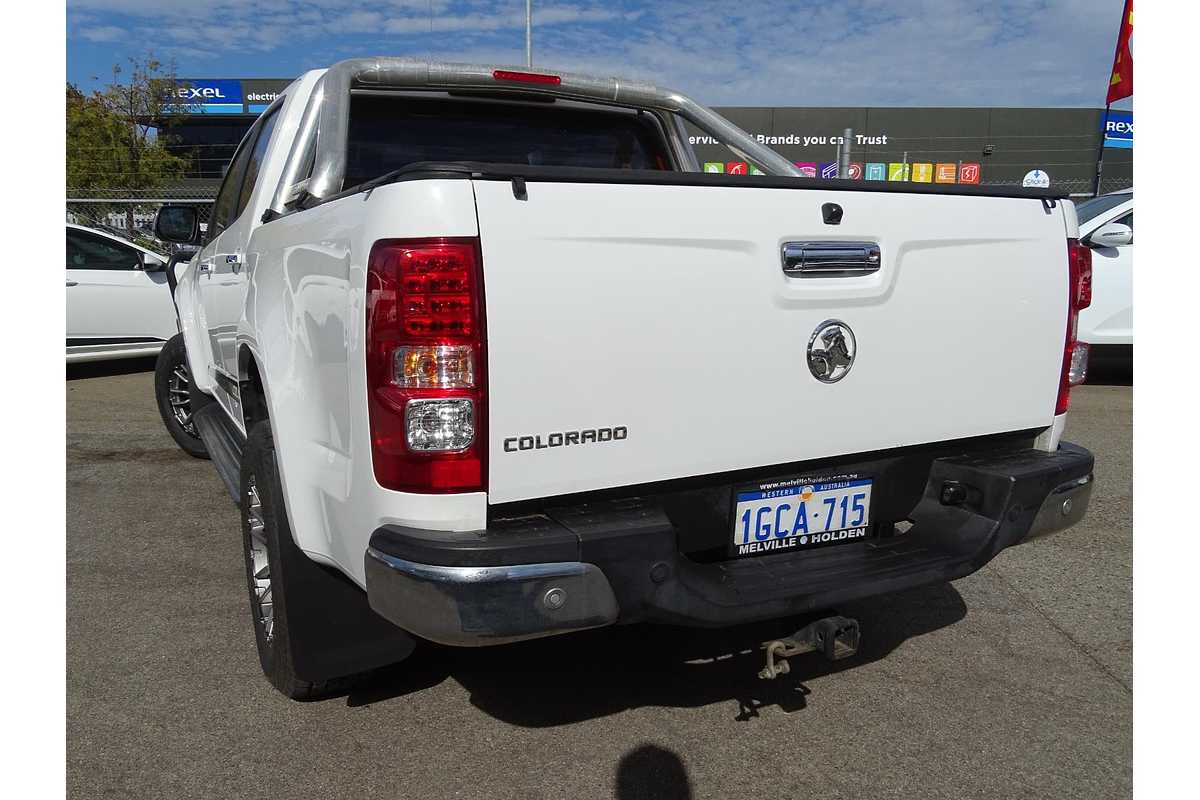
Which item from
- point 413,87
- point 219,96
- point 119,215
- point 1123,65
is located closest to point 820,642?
point 413,87

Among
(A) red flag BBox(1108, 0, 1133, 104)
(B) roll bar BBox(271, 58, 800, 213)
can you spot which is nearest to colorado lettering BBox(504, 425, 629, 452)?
(B) roll bar BBox(271, 58, 800, 213)

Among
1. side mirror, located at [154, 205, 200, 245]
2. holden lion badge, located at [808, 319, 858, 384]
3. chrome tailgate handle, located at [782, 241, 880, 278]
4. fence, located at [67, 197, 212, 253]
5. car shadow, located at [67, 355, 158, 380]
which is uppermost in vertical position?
fence, located at [67, 197, 212, 253]

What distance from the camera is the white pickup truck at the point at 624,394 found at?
78.0 inches

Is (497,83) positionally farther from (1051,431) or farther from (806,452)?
(1051,431)

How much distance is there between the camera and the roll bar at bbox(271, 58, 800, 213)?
2934mm

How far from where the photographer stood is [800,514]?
8.39 feet

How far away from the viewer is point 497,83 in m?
3.48

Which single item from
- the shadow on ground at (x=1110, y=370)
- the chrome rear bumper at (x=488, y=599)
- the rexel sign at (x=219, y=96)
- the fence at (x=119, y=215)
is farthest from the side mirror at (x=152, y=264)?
the rexel sign at (x=219, y=96)

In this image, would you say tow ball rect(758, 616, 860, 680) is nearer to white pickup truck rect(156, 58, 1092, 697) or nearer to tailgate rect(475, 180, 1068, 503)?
white pickup truck rect(156, 58, 1092, 697)

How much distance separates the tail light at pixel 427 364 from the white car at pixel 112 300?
8182mm

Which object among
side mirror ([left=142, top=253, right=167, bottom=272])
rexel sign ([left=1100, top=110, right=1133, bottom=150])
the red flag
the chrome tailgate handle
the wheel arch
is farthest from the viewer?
rexel sign ([left=1100, top=110, right=1133, bottom=150])

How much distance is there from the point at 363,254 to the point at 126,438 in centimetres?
565

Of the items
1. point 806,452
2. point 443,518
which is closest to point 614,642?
point 806,452

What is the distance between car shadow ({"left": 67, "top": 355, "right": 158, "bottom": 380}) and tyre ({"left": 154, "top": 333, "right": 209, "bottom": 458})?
4064 millimetres
